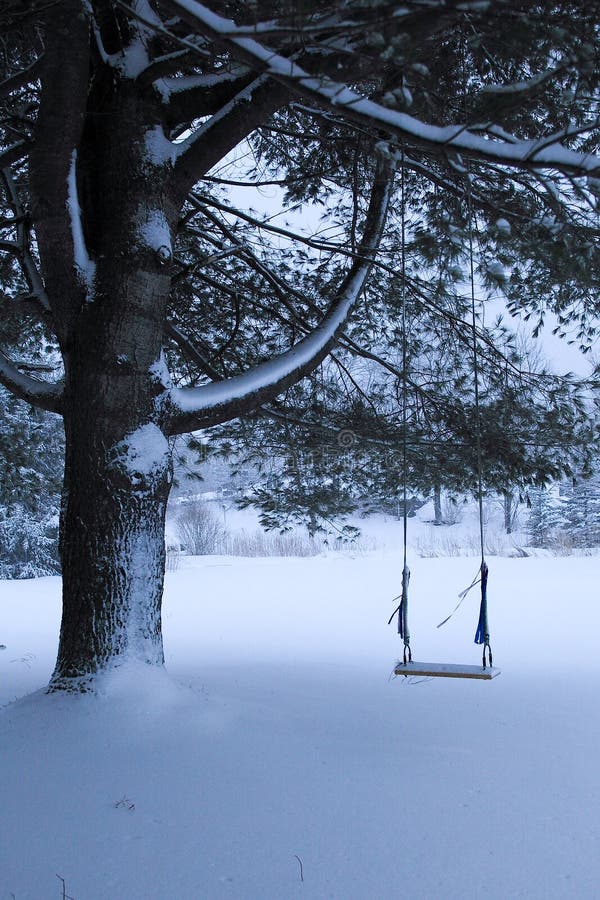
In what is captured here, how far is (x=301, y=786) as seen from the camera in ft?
8.25

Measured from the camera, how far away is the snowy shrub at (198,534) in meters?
17.2

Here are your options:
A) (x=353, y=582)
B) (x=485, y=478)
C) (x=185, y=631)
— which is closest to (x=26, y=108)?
(x=485, y=478)

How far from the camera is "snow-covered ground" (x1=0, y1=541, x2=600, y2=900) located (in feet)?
6.46

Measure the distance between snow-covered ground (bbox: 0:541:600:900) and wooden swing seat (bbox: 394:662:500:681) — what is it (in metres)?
0.27

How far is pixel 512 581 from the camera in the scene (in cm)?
1041

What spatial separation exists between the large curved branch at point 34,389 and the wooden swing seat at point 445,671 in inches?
78.3

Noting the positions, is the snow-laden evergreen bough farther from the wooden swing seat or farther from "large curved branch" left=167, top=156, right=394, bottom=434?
the wooden swing seat

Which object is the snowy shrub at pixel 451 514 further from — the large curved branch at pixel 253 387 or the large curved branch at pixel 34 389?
the large curved branch at pixel 34 389

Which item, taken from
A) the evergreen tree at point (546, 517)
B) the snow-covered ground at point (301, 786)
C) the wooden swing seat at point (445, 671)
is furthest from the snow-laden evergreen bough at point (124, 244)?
the evergreen tree at point (546, 517)

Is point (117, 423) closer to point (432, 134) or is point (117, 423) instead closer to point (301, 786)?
point (301, 786)

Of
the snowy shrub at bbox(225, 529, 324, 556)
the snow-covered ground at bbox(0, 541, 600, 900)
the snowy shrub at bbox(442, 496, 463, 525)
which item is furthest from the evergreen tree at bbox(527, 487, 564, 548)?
the snow-covered ground at bbox(0, 541, 600, 900)

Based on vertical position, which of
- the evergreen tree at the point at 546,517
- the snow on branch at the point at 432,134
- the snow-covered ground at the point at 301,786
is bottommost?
the snow-covered ground at the point at 301,786

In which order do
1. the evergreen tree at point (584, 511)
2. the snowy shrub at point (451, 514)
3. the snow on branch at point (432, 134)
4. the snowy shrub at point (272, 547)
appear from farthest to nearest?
the snowy shrub at point (451, 514)
the evergreen tree at point (584, 511)
the snowy shrub at point (272, 547)
the snow on branch at point (432, 134)

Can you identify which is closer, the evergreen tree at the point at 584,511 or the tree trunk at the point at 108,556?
the tree trunk at the point at 108,556
